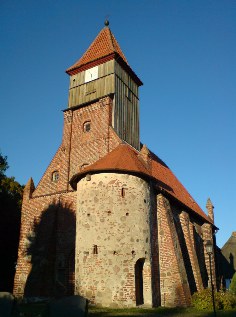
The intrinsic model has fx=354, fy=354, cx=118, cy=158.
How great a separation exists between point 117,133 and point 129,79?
20.0ft

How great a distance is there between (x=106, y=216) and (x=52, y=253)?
21.2 ft

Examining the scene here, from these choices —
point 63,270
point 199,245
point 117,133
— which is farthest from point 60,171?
point 199,245

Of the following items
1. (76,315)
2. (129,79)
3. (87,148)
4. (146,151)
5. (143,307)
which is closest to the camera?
(76,315)

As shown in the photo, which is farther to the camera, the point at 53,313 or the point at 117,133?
the point at 117,133

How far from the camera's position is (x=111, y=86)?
976 inches

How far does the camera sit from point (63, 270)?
68.7ft

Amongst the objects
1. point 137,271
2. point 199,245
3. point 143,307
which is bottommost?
point 143,307

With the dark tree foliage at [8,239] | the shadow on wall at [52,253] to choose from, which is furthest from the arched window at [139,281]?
the dark tree foliage at [8,239]

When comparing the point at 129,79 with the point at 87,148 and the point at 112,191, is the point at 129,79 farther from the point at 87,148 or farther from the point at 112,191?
the point at 112,191

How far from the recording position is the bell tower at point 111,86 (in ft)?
81.5

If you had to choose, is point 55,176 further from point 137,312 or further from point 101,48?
point 137,312

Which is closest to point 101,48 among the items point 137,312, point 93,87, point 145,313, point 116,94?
point 93,87

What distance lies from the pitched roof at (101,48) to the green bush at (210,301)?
17290mm

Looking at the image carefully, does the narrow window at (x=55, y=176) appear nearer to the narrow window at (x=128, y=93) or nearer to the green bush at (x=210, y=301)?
the narrow window at (x=128, y=93)
